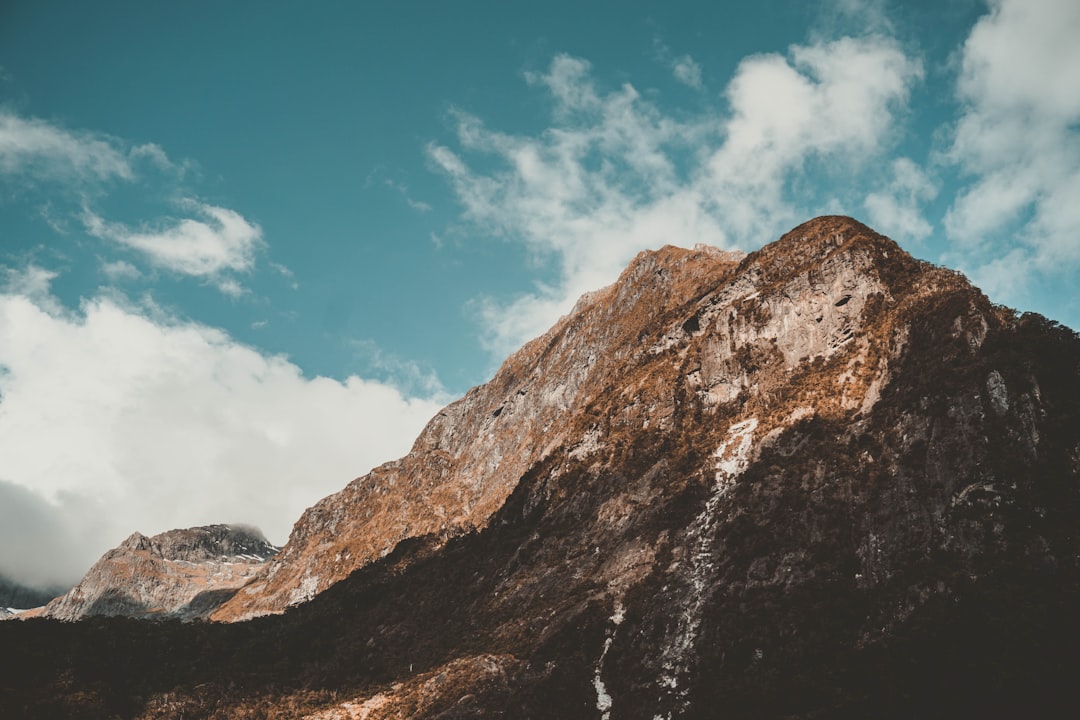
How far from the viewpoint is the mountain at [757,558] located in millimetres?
55781

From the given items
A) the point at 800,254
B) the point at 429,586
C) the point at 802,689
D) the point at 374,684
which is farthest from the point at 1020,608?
the point at 429,586

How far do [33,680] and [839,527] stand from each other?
13048 cm

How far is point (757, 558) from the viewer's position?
75.4 metres

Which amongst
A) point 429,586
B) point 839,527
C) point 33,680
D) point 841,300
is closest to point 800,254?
point 841,300

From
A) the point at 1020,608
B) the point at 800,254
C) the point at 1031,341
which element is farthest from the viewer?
the point at 800,254

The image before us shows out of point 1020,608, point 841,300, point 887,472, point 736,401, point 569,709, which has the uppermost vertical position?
point 841,300

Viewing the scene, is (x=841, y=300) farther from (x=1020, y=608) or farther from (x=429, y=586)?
(x=429, y=586)

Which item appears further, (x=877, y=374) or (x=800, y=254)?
(x=800, y=254)

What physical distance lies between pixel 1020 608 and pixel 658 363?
85.3 meters

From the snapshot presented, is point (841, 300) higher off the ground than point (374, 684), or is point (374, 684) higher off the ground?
point (841, 300)

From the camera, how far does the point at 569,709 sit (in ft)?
242

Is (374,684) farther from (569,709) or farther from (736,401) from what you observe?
(736,401)

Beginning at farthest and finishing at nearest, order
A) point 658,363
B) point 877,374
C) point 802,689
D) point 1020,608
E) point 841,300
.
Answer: point 658,363
point 841,300
point 877,374
point 802,689
point 1020,608

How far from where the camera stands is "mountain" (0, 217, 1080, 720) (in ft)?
183
